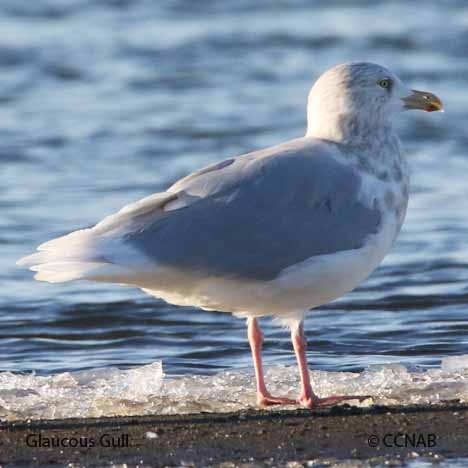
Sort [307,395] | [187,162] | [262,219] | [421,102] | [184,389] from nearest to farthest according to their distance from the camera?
[262,219] < [307,395] < [184,389] < [421,102] < [187,162]

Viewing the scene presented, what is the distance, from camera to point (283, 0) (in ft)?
71.7

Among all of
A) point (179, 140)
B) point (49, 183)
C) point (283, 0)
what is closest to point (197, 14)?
point (283, 0)

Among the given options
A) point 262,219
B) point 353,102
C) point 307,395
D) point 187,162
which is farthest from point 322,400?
point 187,162

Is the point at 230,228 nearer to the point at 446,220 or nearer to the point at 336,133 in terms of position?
the point at 336,133

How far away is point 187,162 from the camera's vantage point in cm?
1378

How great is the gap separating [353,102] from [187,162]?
23.1 ft

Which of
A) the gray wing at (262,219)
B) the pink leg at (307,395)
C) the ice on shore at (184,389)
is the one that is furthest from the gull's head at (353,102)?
the ice on shore at (184,389)

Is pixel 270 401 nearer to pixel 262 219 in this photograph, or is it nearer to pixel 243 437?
pixel 243 437

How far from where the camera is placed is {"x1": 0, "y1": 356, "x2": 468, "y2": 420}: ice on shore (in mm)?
6547

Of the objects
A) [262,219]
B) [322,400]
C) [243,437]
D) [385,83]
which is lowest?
[243,437]

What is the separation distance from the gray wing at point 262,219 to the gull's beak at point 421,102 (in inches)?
29.2

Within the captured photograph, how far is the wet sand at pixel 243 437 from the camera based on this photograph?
5617 mm

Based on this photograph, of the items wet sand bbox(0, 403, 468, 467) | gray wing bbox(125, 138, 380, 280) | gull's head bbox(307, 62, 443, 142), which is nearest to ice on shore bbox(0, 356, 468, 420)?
wet sand bbox(0, 403, 468, 467)

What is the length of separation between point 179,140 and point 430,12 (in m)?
7.31
